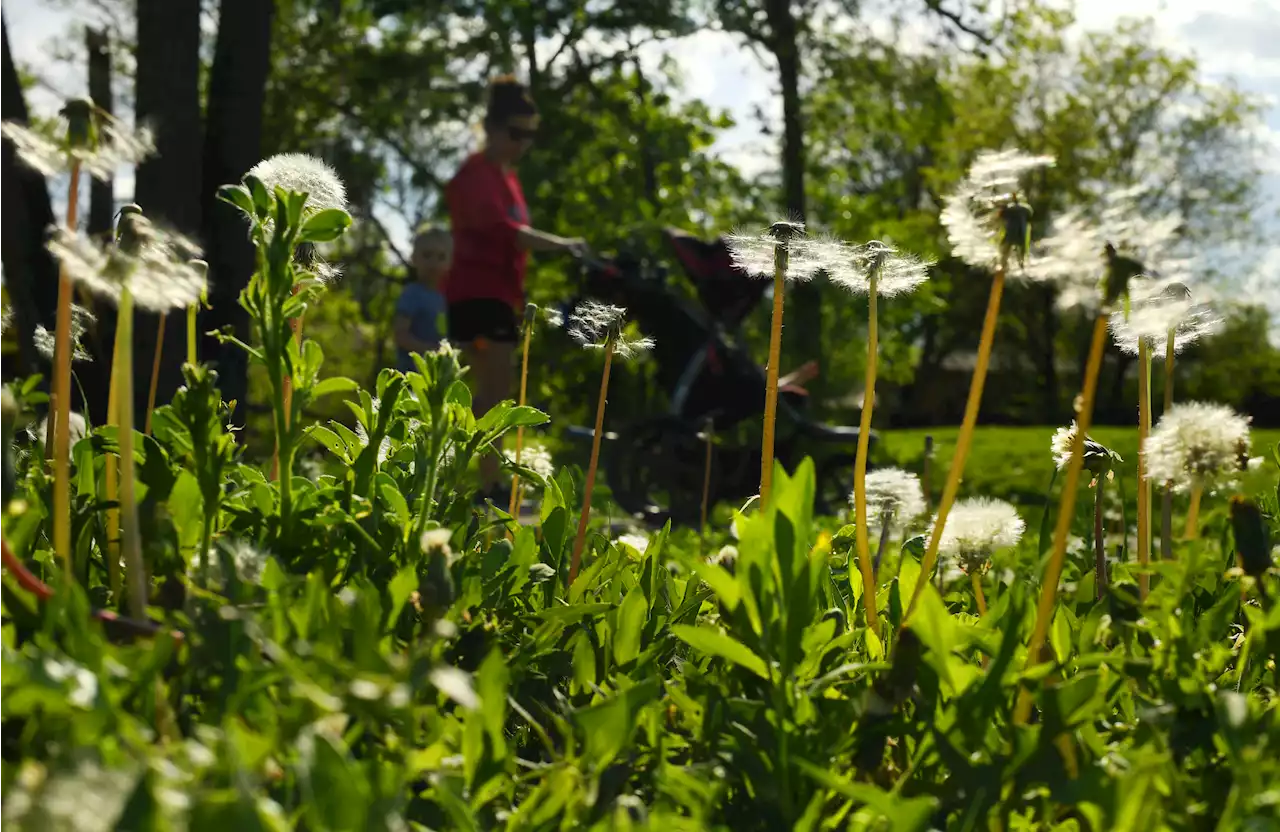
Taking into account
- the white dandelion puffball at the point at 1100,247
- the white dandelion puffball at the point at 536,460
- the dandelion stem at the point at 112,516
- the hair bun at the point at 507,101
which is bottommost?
the white dandelion puffball at the point at 536,460

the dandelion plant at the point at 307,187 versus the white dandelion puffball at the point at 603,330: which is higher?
the dandelion plant at the point at 307,187

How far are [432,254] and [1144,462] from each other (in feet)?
30.9

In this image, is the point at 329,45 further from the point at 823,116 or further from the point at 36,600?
the point at 36,600

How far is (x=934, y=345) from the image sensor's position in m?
49.9

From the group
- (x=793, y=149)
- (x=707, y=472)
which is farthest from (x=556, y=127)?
(x=707, y=472)

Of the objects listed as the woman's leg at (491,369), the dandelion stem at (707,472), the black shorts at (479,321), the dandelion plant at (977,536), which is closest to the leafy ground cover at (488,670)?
the dandelion plant at (977,536)

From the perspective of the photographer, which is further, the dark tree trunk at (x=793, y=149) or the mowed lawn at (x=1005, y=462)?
the dark tree trunk at (x=793, y=149)

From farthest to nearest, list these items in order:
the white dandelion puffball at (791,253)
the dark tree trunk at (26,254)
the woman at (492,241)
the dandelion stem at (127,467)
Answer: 1. the woman at (492,241)
2. the dark tree trunk at (26,254)
3. the white dandelion puffball at (791,253)
4. the dandelion stem at (127,467)

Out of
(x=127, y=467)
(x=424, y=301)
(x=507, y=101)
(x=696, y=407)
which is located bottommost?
(x=696, y=407)

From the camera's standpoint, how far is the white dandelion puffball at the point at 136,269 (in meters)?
0.91

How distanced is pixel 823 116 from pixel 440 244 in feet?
44.7

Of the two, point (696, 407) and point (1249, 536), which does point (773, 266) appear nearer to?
point (1249, 536)

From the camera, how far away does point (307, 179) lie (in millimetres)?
1365

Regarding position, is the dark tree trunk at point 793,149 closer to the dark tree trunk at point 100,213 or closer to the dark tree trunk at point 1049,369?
the dark tree trunk at point 100,213
